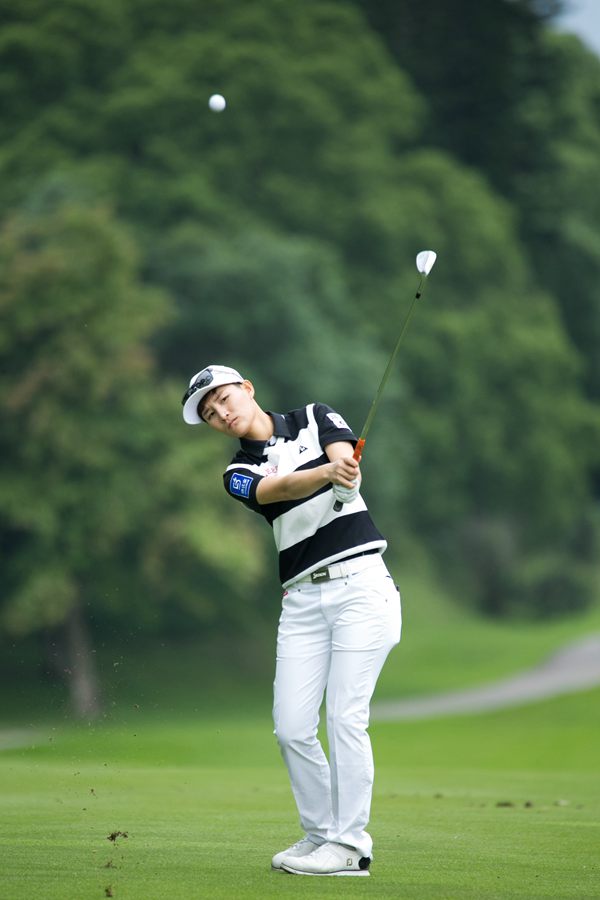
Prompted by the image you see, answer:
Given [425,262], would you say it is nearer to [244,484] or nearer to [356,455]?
[356,455]

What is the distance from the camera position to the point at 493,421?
38.5 m

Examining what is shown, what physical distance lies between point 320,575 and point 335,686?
17.1 inches

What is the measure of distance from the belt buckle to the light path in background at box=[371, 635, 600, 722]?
74.8 ft

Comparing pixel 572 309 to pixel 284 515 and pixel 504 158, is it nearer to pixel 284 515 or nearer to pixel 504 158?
pixel 504 158

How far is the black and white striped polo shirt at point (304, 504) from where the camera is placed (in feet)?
19.2

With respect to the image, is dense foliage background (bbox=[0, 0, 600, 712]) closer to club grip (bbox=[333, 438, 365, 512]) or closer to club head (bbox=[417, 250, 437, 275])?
club head (bbox=[417, 250, 437, 275])

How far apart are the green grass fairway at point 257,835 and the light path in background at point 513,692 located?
12.4 m

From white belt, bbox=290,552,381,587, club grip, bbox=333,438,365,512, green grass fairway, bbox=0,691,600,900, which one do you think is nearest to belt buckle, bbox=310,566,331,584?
white belt, bbox=290,552,381,587

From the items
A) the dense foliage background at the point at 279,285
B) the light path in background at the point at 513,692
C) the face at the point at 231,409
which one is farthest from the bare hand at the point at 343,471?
the light path in background at the point at 513,692

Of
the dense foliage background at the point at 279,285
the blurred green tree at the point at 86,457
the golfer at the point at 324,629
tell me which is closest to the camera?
the golfer at the point at 324,629

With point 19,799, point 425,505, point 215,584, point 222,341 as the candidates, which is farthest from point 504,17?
point 19,799

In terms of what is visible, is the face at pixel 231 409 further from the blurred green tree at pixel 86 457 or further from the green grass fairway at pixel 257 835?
the blurred green tree at pixel 86 457

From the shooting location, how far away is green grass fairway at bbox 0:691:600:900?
17.7 ft

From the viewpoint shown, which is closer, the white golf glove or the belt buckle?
the white golf glove
